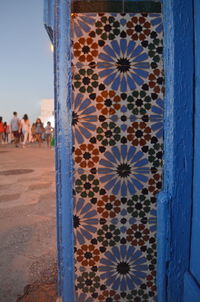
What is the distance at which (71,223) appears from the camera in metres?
1.38

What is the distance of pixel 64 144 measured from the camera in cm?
136

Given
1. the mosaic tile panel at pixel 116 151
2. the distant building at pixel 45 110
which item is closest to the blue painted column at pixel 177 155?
the mosaic tile panel at pixel 116 151

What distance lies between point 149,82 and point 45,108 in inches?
1198

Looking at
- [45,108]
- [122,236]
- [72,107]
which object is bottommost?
[122,236]

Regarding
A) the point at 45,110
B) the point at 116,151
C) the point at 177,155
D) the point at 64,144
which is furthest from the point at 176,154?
the point at 45,110

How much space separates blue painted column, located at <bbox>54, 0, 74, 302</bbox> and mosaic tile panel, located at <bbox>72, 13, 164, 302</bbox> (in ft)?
0.13

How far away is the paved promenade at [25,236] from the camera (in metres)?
1.95

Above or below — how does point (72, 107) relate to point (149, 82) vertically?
below

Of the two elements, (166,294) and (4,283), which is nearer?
(166,294)

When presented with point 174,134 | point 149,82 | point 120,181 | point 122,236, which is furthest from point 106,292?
point 149,82

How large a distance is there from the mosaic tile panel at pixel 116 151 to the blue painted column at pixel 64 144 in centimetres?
4

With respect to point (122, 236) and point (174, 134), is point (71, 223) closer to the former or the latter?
point (122, 236)

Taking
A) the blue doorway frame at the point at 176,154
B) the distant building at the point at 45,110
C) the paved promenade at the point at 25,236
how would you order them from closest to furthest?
the blue doorway frame at the point at 176,154 < the paved promenade at the point at 25,236 < the distant building at the point at 45,110

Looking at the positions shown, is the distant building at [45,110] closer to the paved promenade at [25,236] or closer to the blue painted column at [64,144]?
the paved promenade at [25,236]
